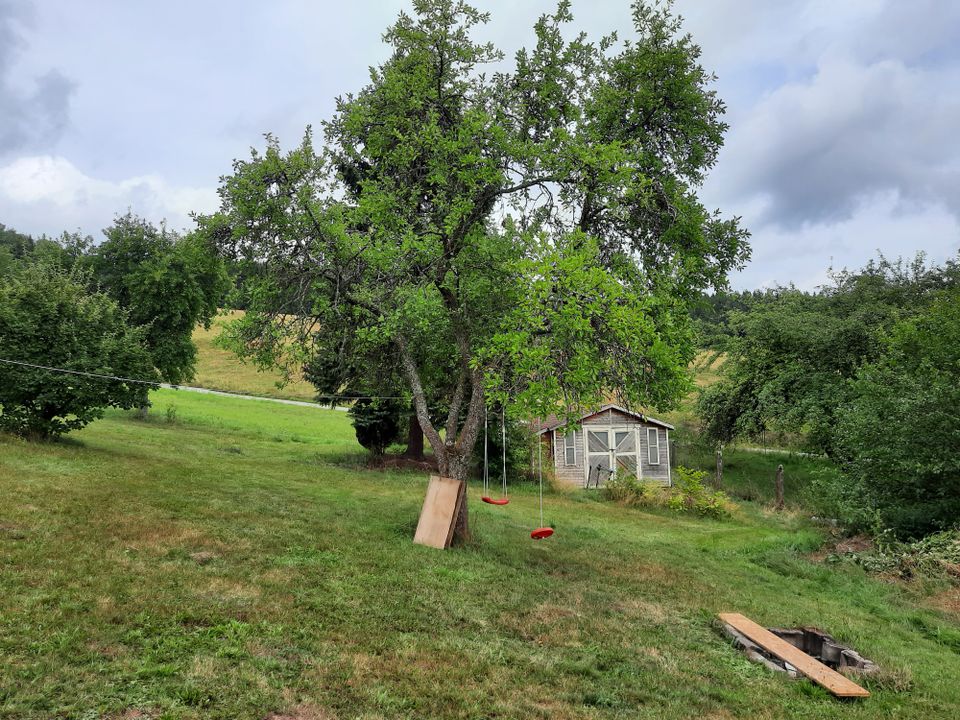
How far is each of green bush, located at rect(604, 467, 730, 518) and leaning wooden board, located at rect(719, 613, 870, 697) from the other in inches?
560

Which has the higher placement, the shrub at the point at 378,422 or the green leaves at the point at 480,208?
the green leaves at the point at 480,208

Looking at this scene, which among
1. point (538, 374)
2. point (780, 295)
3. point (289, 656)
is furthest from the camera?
point (780, 295)

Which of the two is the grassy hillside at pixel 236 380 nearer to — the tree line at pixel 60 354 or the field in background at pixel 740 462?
the field in background at pixel 740 462

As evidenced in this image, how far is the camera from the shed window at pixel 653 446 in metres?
31.2

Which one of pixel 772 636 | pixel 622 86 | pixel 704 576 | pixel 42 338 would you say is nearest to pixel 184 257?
pixel 42 338

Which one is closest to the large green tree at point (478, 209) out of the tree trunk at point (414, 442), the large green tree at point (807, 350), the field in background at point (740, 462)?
the field in background at point (740, 462)

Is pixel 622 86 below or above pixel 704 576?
above

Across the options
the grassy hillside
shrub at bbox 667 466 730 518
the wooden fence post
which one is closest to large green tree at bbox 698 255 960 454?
the wooden fence post

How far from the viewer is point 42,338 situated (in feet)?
57.0

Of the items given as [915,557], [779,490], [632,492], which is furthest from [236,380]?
[915,557]

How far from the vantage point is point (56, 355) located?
56.6 feet

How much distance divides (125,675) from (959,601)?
13683 mm

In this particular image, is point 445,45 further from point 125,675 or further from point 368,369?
point 125,675

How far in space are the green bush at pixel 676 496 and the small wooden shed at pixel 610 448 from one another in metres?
5.41
